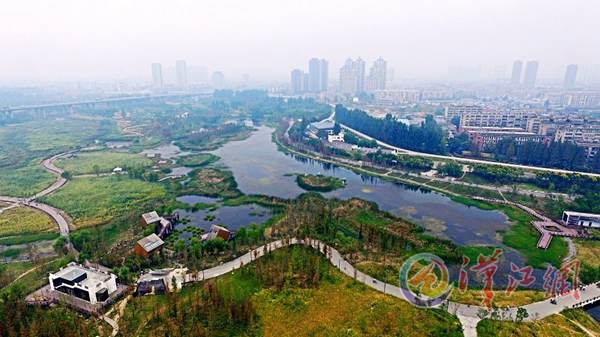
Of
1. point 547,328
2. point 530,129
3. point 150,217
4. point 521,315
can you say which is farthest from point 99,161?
point 530,129

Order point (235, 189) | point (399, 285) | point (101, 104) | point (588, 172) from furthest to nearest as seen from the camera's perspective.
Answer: point (101, 104) < point (588, 172) < point (235, 189) < point (399, 285)

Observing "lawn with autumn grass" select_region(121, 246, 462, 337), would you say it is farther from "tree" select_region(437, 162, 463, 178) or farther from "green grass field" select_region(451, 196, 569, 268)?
"tree" select_region(437, 162, 463, 178)

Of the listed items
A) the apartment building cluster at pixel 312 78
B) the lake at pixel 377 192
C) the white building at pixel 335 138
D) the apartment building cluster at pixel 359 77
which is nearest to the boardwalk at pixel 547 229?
the lake at pixel 377 192

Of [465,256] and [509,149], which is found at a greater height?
[509,149]

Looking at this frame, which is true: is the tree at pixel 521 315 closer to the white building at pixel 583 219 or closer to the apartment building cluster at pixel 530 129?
the white building at pixel 583 219

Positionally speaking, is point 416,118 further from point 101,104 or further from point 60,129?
point 101,104

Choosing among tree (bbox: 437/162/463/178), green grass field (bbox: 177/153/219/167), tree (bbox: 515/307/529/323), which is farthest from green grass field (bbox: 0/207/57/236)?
tree (bbox: 437/162/463/178)

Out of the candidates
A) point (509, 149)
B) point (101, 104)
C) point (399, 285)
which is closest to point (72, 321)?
point (399, 285)
